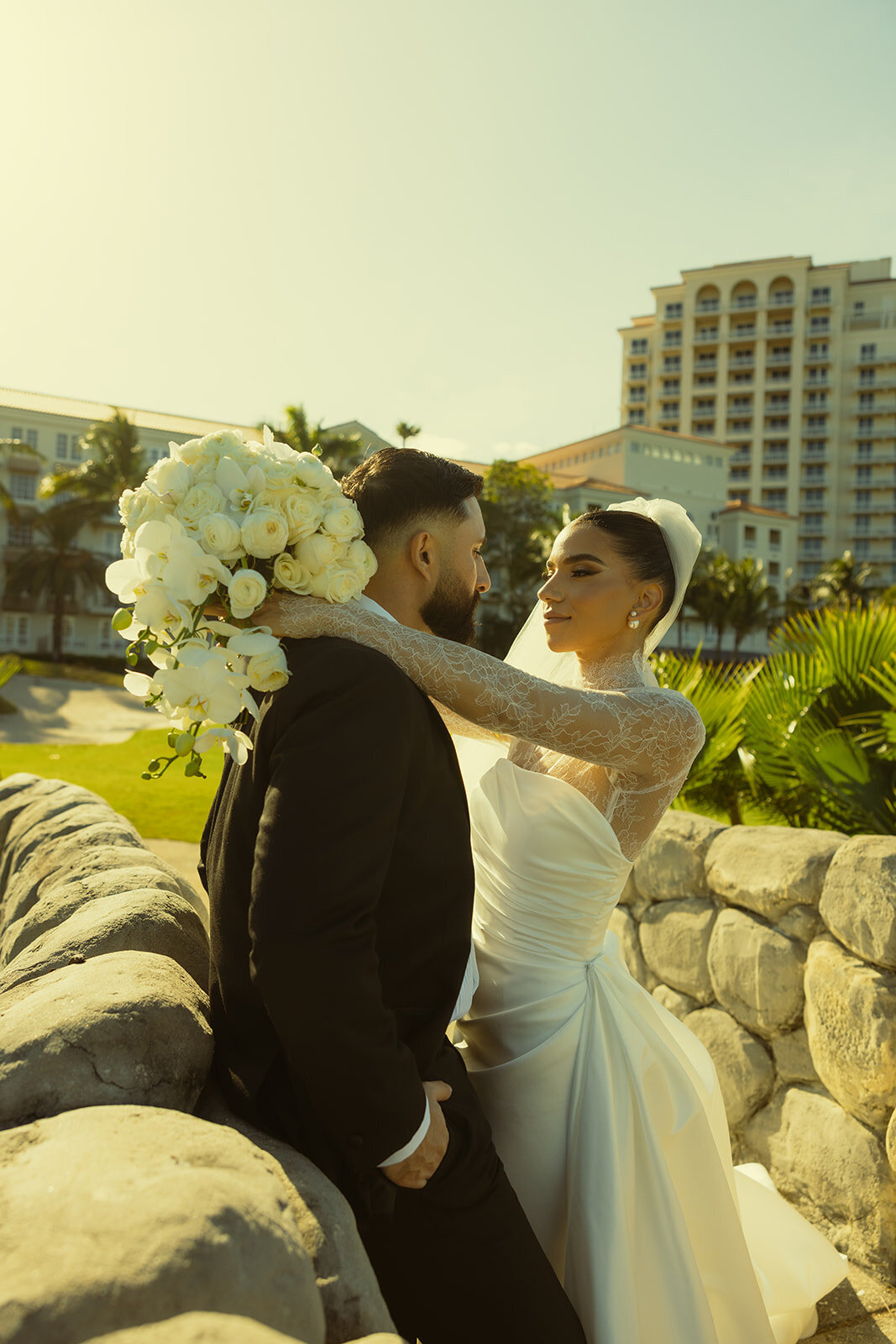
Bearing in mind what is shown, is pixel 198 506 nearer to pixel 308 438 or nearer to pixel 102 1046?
pixel 102 1046

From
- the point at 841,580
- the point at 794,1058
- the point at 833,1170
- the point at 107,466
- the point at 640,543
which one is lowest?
the point at 833,1170

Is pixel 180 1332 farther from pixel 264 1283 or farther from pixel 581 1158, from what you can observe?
pixel 581 1158

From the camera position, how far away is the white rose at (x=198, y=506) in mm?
1800

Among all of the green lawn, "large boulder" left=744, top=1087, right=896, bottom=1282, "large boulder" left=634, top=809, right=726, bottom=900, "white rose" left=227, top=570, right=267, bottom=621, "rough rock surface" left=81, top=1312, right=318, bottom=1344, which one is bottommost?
the green lawn

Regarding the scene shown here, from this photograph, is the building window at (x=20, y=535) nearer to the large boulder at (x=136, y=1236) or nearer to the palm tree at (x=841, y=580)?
the palm tree at (x=841, y=580)

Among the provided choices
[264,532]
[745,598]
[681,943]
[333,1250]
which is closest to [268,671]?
[264,532]

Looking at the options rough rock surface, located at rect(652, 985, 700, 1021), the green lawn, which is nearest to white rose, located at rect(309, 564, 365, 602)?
rough rock surface, located at rect(652, 985, 700, 1021)

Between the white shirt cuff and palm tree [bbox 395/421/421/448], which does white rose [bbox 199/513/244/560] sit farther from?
palm tree [bbox 395/421/421/448]

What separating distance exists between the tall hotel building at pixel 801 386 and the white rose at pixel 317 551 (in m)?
92.0

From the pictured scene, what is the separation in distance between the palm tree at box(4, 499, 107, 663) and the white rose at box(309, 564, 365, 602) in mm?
49985

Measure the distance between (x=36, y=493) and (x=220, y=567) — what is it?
208ft

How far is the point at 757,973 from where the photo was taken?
173 inches

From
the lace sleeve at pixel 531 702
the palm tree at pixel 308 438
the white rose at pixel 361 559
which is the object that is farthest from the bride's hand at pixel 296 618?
the palm tree at pixel 308 438

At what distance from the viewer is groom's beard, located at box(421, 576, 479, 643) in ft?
7.52
